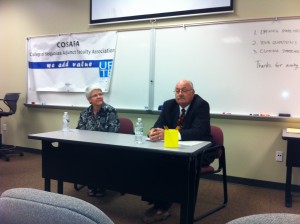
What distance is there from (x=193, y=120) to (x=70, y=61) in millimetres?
2558

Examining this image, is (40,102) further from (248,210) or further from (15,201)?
(15,201)

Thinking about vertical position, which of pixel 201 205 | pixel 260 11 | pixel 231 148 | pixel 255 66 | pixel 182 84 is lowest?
pixel 201 205

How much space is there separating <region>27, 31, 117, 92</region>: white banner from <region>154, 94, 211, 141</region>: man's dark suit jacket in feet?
5.00

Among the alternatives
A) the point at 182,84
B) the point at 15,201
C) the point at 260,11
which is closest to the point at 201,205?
the point at 182,84

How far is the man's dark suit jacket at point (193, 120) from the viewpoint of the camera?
8.21 feet

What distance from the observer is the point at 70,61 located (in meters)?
4.45

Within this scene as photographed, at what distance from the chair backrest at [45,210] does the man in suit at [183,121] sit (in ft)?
5.58

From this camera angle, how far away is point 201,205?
112 inches

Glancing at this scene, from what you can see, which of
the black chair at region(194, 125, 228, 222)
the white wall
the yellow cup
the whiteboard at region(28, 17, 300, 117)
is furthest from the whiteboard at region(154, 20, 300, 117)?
the yellow cup

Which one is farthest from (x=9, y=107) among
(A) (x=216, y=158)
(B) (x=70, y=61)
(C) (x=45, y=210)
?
(C) (x=45, y=210)

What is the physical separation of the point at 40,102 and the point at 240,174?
3.29 metres

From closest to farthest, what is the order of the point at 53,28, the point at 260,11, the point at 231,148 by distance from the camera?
the point at 260,11 → the point at 231,148 → the point at 53,28

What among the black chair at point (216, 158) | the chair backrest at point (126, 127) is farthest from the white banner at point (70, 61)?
the black chair at point (216, 158)

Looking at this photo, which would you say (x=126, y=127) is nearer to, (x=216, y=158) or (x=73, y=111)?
(x=216, y=158)
